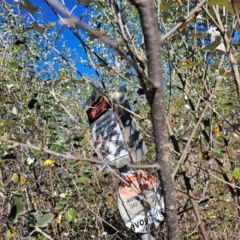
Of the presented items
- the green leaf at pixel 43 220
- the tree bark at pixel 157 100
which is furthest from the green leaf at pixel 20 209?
the tree bark at pixel 157 100

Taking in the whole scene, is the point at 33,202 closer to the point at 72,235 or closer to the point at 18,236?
the point at 18,236

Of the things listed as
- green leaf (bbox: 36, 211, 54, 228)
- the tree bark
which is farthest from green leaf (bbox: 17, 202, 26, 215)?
the tree bark

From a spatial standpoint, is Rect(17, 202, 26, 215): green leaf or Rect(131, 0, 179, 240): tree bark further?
Rect(17, 202, 26, 215): green leaf

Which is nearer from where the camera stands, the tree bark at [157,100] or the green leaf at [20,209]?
the tree bark at [157,100]

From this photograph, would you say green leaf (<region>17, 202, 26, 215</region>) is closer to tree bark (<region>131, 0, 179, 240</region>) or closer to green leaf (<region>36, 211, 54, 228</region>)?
green leaf (<region>36, 211, 54, 228</region>)

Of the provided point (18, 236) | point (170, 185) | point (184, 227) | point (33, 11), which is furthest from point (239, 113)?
point (18, 236)

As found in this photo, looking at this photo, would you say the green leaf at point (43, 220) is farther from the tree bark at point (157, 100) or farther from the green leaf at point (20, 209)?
the tree bark at point (157, 100)

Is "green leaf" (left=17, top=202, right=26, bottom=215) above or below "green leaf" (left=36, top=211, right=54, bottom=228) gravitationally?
above

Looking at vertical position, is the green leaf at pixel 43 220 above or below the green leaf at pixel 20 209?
below

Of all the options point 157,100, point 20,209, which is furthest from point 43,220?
point 157,100

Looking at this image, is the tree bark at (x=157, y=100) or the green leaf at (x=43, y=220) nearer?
the tree bark at (x=157, y=100)

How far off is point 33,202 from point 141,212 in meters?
1.09

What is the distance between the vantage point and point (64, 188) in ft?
9.37

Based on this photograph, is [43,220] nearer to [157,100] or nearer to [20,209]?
[20,209]
